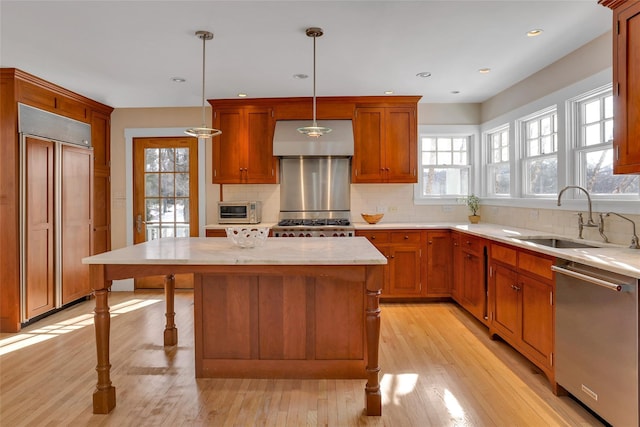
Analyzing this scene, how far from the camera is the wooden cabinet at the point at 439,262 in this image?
4.80 meters

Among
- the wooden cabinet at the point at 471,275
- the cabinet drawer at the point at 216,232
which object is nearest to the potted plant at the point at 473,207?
the wooden cabinet at the point at 471,275

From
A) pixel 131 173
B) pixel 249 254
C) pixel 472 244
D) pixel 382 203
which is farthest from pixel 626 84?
pixel 131 173

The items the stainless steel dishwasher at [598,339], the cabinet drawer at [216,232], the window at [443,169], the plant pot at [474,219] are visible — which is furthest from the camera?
the window at [443,169]

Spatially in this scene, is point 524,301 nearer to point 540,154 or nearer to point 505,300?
point 505,300

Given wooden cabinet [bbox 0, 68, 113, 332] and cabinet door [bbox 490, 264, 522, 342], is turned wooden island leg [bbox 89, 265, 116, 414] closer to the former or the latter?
wooden cabinet [bbox 0, 68, 113, 332]

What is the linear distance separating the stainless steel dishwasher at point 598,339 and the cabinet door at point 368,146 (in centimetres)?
283

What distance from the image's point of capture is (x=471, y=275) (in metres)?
4.18

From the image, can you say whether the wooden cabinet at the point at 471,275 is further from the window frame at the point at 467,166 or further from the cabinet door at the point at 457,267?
the window frame at the point at 467,166

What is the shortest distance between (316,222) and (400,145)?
1455mm

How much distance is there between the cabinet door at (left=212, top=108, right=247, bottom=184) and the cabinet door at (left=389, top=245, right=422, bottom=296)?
2173 mm

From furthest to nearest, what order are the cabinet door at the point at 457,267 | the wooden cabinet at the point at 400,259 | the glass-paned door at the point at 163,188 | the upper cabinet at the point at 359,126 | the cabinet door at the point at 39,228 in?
the glass-paned door at the point at 163,188 < the upper cabinet at the point at 359,126 < the wooden cabinet at the point at 400,259 < the cabinet door at the point at 457,267 < the cabinet door at the point at 39,228

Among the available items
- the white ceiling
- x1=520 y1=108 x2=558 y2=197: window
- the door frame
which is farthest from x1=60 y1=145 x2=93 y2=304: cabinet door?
x1=520 y1=108 x2=558 y2=197: window

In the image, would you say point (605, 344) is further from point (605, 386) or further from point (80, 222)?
point (80, 222)

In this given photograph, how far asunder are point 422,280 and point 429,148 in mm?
1889
